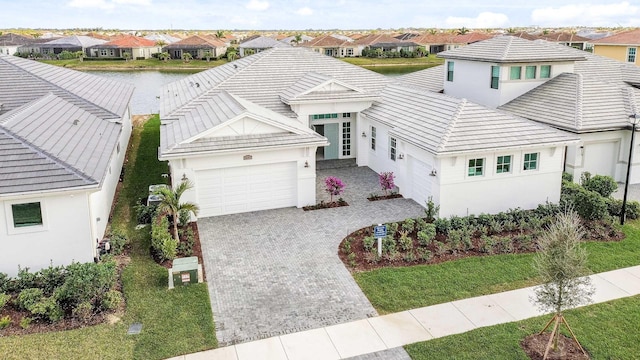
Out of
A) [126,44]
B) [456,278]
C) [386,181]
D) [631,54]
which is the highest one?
[126,44]

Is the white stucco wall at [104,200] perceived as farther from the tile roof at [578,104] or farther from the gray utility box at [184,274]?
the tile roof at [578,104]

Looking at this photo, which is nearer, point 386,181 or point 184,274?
point 184,274

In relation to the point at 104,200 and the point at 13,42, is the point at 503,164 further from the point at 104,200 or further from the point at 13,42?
the point at 13,42

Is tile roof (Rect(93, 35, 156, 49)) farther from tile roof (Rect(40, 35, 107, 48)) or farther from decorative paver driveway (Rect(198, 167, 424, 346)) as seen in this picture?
decorative paver driveway (Rect(198, 167, 424, 346))

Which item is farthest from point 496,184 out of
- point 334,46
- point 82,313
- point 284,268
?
point 334,46

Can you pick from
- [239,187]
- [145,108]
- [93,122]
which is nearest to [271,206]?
[239,187]

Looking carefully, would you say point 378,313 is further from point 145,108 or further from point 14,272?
point 145,108
